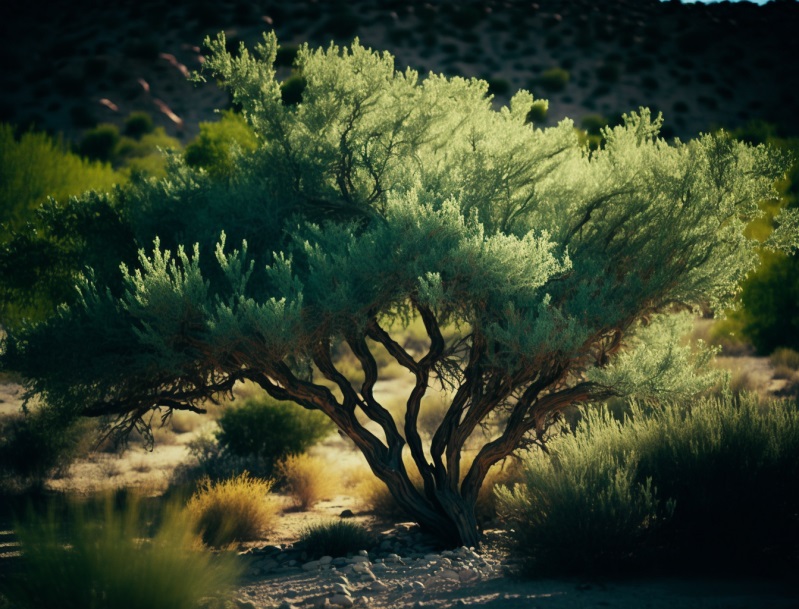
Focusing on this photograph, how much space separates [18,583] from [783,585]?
6.08 m

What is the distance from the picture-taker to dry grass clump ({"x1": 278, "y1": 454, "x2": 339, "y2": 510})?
517 inches

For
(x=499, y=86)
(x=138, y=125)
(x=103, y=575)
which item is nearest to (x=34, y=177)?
(x=103, y=575)

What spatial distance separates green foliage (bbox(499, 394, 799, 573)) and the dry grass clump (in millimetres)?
5675

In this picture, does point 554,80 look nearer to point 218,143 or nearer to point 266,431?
point 218,143

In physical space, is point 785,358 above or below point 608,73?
below

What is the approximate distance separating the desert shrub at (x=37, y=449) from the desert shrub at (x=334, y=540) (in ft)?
18.3

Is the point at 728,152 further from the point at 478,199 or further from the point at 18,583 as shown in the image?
the point at 18,583

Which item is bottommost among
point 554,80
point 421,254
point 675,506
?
point 675,506

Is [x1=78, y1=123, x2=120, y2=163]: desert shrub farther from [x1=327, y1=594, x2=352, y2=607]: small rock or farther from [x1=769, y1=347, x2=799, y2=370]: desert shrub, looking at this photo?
[x1=327, y1=594, x2=352, y2=607]: small rock

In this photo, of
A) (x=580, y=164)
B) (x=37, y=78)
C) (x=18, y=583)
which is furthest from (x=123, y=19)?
(x=18, y=583)

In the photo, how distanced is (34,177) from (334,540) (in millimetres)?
15076

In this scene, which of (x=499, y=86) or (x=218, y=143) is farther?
(x=499, y=86)

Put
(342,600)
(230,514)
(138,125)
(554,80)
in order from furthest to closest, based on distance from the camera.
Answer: (554,80)
(138,125)
(230,514)
(342,600)

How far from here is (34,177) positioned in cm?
2053
